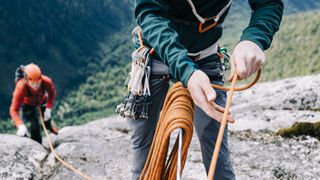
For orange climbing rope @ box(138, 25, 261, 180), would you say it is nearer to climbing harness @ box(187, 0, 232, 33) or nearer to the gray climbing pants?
climbing harness @ box(187, 0, 232, 33)

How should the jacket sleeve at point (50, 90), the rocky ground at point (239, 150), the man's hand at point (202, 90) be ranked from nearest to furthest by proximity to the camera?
the man's hand at point (202, 90), the rocky ground at point (239, 150), the jacket sleeve at point (50, 90)

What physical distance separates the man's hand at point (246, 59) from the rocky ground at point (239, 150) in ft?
8.10

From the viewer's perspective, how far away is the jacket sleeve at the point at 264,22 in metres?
2.04

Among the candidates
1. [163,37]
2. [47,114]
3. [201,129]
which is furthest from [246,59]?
[47,114]

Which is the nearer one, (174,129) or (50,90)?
(174,129)

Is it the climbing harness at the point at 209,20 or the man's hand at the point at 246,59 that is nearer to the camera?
the man's hand at the point at 246,59

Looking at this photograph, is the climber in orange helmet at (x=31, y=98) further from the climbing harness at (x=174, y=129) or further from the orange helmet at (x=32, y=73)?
the climbing harness at (x=174, y=129)

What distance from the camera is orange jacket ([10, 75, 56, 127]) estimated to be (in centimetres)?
663

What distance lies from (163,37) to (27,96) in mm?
5445

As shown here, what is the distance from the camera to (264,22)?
2082 mm

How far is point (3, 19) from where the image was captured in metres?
98.9

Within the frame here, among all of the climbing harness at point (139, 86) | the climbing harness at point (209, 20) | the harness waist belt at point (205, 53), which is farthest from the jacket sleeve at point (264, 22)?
the climbing harness at point (139, 86)

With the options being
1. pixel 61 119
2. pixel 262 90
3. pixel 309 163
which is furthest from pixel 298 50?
pixel 309 163

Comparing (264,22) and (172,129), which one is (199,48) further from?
(172,129)
